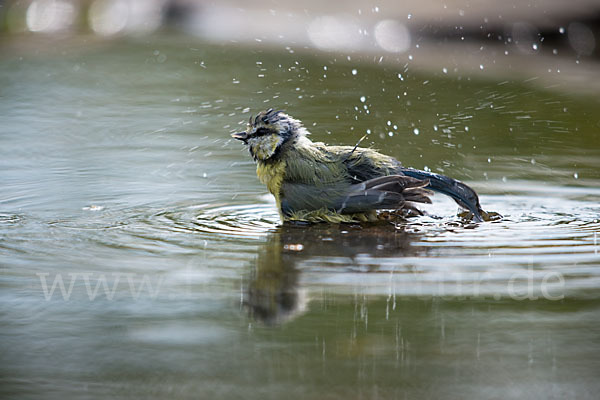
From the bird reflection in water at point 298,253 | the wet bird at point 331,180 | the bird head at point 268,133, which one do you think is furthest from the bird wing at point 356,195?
the bird head at point 268,133

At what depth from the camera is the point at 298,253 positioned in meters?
5.00

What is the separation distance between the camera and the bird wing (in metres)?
5.73

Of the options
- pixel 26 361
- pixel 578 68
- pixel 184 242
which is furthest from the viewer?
pixel 578 68

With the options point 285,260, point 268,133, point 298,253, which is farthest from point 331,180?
point 285,260

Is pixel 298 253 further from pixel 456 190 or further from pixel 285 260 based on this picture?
pixel 456 190

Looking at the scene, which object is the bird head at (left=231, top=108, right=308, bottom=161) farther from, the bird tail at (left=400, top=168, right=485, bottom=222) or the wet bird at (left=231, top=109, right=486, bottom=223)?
the bird tail at (left=400, top=168, right=485, bottom=222)

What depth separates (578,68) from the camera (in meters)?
11.7

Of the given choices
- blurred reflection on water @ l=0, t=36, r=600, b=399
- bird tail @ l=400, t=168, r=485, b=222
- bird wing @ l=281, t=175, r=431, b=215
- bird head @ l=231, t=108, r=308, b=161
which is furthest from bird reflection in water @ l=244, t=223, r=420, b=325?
bird head @ l=231, t=108, r=308, b=161

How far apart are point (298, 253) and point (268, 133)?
1.38m

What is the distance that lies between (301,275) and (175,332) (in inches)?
37.9

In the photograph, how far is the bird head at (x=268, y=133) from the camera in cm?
612

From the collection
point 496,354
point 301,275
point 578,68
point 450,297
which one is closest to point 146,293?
point 301,275

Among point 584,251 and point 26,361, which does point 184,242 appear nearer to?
point 26,361

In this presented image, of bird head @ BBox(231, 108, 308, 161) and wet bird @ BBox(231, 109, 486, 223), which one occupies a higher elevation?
bird head @ BBox(231, 108, 308, 161)
